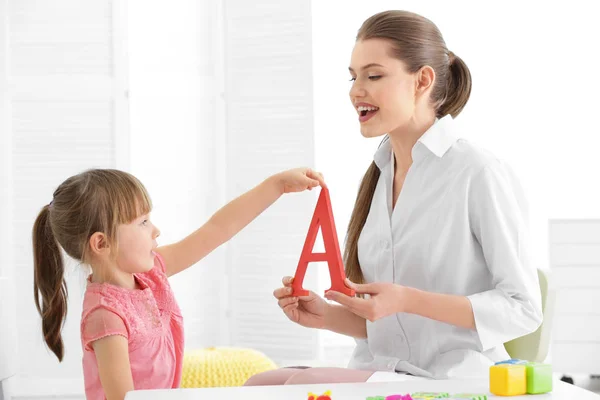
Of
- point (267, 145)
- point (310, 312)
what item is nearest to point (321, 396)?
point (310, 312)

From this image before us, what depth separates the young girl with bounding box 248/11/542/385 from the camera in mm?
1763

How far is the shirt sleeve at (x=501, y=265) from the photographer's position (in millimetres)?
1765

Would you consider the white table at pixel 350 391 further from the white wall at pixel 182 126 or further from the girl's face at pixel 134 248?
the white wall at pixel 182 126

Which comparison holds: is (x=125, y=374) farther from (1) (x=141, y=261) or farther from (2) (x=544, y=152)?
(2) (x=544, y=152)

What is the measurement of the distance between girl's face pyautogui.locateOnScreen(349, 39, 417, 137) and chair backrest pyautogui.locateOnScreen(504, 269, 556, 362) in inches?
22.6

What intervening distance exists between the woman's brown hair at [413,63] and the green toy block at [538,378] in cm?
74

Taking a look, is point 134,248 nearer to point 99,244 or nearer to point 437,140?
point 99,244

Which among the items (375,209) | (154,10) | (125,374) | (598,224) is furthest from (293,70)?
(125,374)

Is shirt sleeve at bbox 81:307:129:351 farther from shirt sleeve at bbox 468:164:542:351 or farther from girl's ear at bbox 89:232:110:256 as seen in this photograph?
shirt sleeve at bbox 468:164:542:351

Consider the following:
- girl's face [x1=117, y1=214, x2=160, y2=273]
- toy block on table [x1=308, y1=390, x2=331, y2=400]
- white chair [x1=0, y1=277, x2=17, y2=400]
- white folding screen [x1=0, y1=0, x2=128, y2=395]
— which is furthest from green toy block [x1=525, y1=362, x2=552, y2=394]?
white folding screen [x1=0, y1=0, x2=128, y2=395]

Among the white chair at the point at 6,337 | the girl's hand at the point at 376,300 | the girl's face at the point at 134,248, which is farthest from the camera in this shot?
the white chair at the point at 6,337

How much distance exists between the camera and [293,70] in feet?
15.8

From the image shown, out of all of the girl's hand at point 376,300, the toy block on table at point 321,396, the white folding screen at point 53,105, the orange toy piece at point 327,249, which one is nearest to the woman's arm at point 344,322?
the orange toy piece at point 327,249

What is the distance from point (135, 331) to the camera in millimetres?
1878
